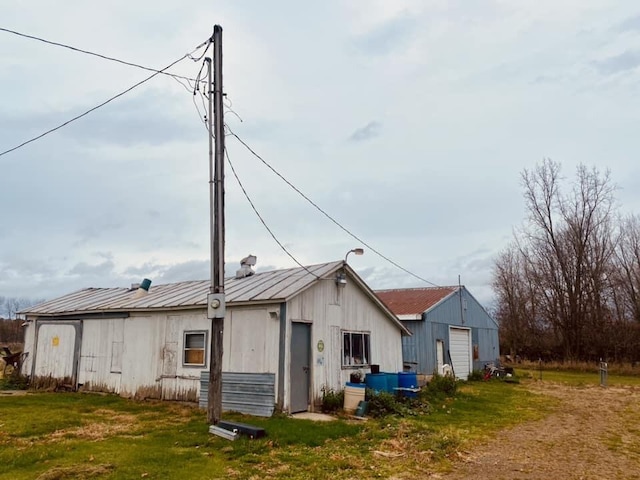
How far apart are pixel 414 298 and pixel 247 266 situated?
36.5 ft

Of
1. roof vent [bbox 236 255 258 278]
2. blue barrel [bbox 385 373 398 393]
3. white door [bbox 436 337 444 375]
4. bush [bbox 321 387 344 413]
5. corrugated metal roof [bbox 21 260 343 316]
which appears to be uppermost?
roof vent [bbox 236 255 258 278]

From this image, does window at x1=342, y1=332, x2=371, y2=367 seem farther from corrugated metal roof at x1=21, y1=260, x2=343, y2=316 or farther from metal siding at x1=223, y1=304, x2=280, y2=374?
metal siding at x1=223, y1=304, x2=280, y2=374

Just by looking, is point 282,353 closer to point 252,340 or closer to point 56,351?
point 252,340

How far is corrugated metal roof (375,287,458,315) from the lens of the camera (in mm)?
22344

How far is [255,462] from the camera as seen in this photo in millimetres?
7504

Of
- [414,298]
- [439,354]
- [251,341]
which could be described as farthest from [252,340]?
[414,298]

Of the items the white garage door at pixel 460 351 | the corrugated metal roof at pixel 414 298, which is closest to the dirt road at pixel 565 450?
the corrugated metal roof at pixel 414 298

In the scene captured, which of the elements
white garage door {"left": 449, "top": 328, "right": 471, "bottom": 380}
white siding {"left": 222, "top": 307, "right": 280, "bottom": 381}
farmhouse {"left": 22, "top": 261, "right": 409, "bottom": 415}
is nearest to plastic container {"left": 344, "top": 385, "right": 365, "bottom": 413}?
farmhouse {"left": 22, "top": 261, "right": 409, "bottom": 415}

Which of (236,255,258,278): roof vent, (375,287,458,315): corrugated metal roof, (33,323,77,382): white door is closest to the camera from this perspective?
(236,255,258,278): roof vent

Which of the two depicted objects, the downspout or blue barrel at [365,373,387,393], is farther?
blue barrel at [365,373,387,393]

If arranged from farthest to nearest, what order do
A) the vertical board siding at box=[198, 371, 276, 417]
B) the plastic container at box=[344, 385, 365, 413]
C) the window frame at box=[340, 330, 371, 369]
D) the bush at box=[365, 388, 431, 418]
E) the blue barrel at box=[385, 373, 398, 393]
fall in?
the window frame at box=[340, 330, 371, 369] < the blue barrel at box=[385, 373, 398, 393] < the plastic container at box=[344, 385, 365, 413] < the bush at box=[365, 388, 431, 418] < the vertical board siding at box=[198, 371, 276, 417]

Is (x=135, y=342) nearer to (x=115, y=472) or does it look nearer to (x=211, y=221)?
(x=211, y=221)

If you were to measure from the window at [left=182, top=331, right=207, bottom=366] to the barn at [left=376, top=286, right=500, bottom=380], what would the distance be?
907cm

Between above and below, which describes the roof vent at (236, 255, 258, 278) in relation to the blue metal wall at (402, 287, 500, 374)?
above
